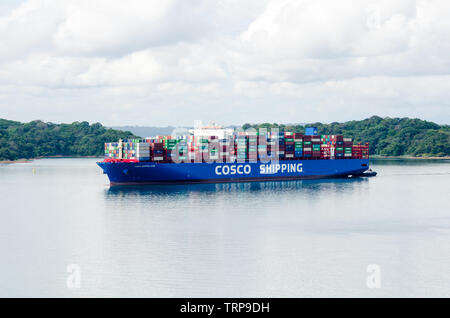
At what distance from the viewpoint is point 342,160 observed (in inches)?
3423

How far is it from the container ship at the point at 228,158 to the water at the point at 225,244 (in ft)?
35.3

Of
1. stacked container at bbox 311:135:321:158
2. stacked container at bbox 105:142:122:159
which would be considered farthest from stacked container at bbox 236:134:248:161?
stacked container at bbox 105:142:122:159

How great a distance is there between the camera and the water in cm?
2503

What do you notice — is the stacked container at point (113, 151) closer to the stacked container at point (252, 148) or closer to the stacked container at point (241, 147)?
the stacked container at point (241, 147)

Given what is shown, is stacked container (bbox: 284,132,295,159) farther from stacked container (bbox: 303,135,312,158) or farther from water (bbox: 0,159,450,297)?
water (bbox: 0,159,450,297)

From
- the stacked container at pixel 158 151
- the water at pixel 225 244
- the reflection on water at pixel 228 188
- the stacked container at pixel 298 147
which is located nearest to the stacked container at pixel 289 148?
the stacked container at pixel 298 147

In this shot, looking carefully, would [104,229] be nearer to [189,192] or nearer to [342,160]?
[189,192]

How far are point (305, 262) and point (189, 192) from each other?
36068 mm

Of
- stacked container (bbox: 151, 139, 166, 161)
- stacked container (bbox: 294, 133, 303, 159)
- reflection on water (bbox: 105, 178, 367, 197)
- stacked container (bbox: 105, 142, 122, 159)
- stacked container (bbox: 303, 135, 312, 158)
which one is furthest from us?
stacked container (bbox: 303, 135, 312, 158)

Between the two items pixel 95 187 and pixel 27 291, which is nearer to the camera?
pixel 27 291

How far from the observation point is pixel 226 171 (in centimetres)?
7631

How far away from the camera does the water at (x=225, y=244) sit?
82.1ft
